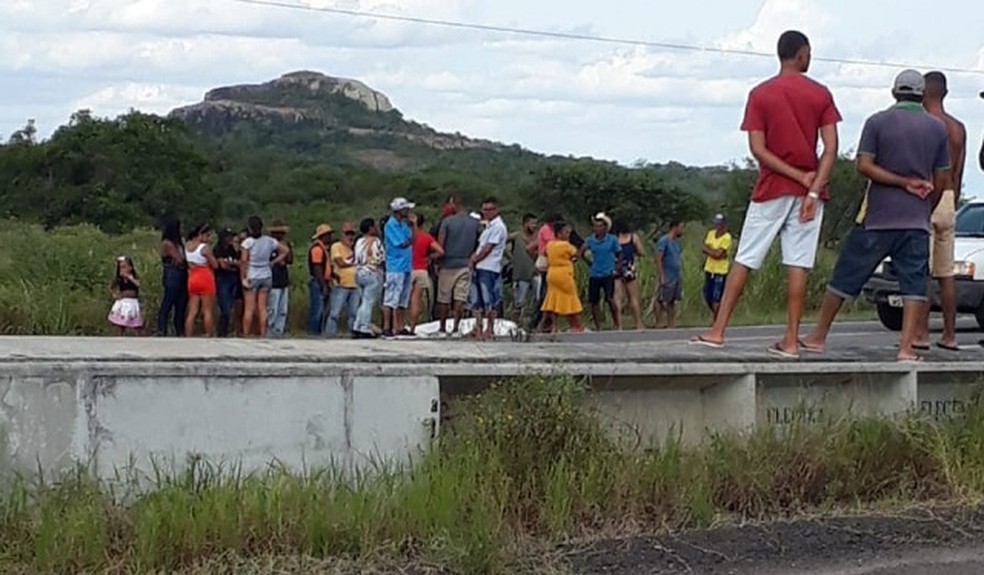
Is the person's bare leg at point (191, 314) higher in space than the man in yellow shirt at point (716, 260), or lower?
lower

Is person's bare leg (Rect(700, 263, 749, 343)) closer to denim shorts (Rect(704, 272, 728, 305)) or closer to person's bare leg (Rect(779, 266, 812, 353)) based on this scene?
person's bare leg (Rect(779, 266, 812, 353))

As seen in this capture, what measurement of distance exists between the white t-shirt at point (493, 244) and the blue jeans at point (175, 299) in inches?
145

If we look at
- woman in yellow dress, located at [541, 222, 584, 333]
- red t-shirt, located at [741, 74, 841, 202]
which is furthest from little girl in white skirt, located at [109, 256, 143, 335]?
red t-shirt, located at [741, 74, 841, 202]

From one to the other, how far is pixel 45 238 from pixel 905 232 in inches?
749

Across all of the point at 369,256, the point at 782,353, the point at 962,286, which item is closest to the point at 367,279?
the point at 369,256

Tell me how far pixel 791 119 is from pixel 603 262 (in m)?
14.0

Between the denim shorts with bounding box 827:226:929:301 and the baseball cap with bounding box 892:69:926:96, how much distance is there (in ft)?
2.65

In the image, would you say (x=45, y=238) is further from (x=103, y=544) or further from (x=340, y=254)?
(x=103, y=544)

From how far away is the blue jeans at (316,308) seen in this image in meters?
21.2

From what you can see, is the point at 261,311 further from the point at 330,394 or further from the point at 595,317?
the point at 330,394

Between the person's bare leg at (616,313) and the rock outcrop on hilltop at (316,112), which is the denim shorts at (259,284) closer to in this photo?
the person's bare leg at (616,313)

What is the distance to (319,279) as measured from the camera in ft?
69.4

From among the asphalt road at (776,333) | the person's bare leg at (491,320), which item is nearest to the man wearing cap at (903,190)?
the person's bare leg at (491,320)

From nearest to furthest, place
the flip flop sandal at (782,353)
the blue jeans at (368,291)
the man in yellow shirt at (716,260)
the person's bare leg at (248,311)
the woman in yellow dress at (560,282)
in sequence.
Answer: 1. the flip flop sandal at (782,353)
2. the blue jeans at (368,291)
3. the person's bare leg at (248,311)
4. the woman in yellow dress at (560,282)
5. the man in yellow shirt at (716,260)
